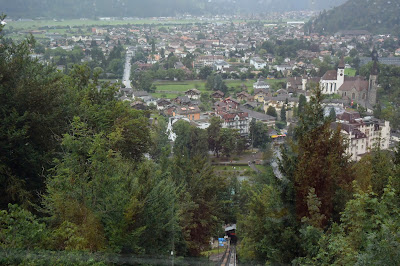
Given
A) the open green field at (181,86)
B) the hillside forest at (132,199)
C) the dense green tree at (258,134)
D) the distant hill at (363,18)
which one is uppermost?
the distant hill at (363,18)

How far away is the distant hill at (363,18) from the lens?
89.6ft

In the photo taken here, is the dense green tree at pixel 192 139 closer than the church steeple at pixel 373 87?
Yes

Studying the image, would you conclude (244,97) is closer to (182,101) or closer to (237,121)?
(182,101)

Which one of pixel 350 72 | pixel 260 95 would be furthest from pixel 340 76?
pixel 350 72

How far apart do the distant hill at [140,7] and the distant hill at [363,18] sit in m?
6.01

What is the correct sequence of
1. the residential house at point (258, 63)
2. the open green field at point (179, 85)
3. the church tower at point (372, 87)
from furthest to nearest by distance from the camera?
the residential house at point (258, 63) → the open green field at point (179, 85) → the church tower at point (372, 87)

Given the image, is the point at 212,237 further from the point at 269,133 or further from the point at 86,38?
the point at 86,38

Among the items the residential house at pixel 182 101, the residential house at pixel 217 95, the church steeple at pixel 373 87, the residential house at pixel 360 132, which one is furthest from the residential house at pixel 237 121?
the church steeple at pixel 373 87

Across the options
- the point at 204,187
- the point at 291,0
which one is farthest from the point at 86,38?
the point at 291,0

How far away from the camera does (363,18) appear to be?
28.6 m

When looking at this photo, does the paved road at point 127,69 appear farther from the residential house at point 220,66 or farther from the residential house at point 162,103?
the residential house at point 220,66

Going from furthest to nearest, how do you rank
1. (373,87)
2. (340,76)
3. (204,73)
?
(204,73) → (340,76) → (373,87)

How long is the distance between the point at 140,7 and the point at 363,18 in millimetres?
14717

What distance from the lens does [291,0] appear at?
1688 inches
